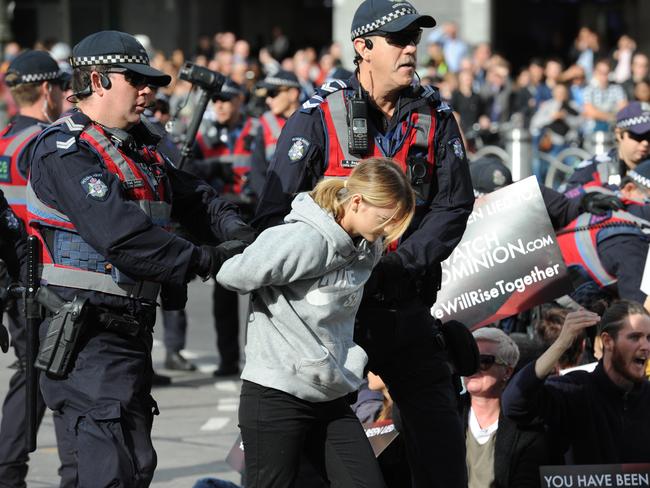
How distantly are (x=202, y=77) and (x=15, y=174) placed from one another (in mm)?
1504

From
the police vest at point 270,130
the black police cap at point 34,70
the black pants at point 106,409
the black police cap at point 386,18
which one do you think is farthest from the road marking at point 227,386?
the black pants at point 106,409

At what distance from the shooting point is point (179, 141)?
9648 millimetres

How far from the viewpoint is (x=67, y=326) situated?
4.68 meters

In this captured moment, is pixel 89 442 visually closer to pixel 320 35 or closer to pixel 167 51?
pixel 167 51

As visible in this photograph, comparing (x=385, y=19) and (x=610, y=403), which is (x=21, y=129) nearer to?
(x=385, y=19)

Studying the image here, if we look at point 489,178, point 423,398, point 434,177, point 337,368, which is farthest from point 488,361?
point 489,178

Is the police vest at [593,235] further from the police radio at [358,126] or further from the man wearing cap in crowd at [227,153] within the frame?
the man wearing cap in crowd at [227,153]

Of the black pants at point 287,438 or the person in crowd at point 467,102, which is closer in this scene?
the black pants at point 287,438

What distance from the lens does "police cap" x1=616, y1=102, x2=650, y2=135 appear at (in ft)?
25.7

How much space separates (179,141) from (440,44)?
1163cm

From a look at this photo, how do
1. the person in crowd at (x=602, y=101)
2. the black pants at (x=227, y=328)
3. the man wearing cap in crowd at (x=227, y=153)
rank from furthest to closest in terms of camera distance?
the person in crowd at (x=602, y=101)
the man wearing cap in crowd at (x=227, y=153)
the black pants at (x=227, y=328)

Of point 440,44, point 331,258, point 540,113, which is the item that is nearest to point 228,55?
point 440,44

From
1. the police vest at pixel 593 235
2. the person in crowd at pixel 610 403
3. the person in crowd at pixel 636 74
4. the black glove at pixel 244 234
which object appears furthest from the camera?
the person in crowd at pixel 636 74

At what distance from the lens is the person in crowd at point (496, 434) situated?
5.85 metres
